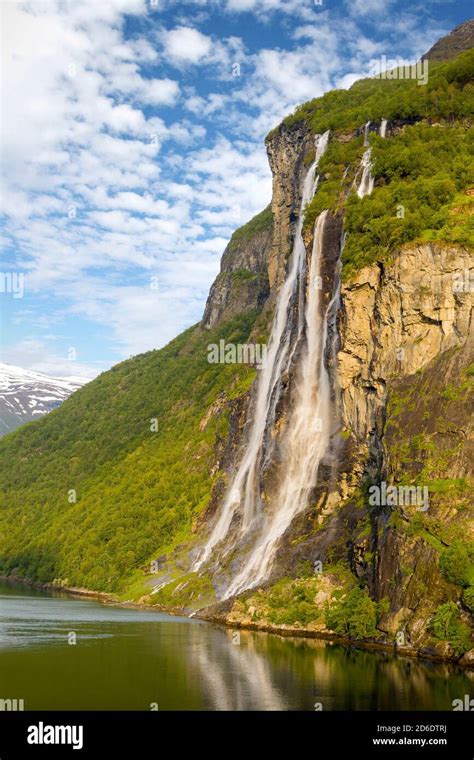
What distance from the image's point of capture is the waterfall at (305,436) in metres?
72.2

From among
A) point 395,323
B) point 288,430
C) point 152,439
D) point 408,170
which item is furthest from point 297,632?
point 152,439

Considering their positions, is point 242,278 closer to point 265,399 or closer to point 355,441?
point 265,399

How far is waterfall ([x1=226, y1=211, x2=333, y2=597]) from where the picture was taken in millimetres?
72250

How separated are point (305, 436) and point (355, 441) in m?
9.17

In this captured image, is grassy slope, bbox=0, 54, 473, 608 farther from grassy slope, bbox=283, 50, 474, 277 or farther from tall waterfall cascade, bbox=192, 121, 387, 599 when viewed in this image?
tall waterfall cascade, bbox=192, 121, 387, 599

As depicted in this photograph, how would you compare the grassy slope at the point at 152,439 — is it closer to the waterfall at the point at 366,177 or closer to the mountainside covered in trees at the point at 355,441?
the mountainside covered in trees at the point at 355,441

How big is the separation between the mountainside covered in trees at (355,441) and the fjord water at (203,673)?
18.5 feet

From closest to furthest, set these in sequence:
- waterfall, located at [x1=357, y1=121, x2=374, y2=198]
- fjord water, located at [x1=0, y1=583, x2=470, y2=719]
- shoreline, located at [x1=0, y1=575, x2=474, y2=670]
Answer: fjord water, located at [x1=0, y1=583, x2=470, y2=719] → shoreline, located at [x1=0, y1=575, x2=474, y2=670] → waterfall, located at [x1=357, y1=121, x2=374, y2=198]

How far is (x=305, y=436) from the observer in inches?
3100

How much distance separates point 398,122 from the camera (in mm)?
91062

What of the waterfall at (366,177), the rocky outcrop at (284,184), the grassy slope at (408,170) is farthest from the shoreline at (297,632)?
the rocky outcrop at (284,184)

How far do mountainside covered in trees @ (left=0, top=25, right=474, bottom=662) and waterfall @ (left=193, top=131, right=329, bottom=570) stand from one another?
2.70m
